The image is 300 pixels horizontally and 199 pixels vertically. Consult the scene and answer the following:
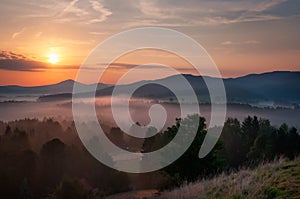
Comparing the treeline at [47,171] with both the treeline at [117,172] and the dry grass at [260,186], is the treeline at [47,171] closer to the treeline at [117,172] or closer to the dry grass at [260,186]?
the treeline at [117,172]

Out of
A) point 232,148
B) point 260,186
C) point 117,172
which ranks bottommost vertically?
point 117,172

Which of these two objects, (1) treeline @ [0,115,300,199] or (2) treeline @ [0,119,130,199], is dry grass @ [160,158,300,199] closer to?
(1) treeline @ [0,115,300,199]

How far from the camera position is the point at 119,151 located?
69.1 meters

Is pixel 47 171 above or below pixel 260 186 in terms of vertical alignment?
below

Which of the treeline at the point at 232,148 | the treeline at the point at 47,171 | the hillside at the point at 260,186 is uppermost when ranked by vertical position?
the hillside at the point at 260,186

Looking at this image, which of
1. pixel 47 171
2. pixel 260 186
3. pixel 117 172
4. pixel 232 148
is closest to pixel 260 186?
pixel 260 186

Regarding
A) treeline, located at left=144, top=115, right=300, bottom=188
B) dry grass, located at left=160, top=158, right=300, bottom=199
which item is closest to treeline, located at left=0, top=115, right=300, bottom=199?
treeline, located at left=144, top=115, right=300, bottom=188

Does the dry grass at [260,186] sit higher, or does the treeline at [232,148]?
the dry grass at [260,186]

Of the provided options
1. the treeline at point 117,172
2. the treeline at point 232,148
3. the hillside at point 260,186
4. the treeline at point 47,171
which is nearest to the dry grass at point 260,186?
the hillside at point 260,186

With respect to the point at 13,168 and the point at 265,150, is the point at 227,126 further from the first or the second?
the point at 13,168

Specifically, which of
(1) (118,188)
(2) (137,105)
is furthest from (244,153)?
(2) (137,105)

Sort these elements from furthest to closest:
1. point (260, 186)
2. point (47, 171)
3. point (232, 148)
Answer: point (232, 148)
point (47, 171)
point (260, 186)

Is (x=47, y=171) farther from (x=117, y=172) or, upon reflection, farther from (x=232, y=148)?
(x=232, y=148)

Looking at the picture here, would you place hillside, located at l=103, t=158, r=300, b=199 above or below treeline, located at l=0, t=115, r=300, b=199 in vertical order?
above
